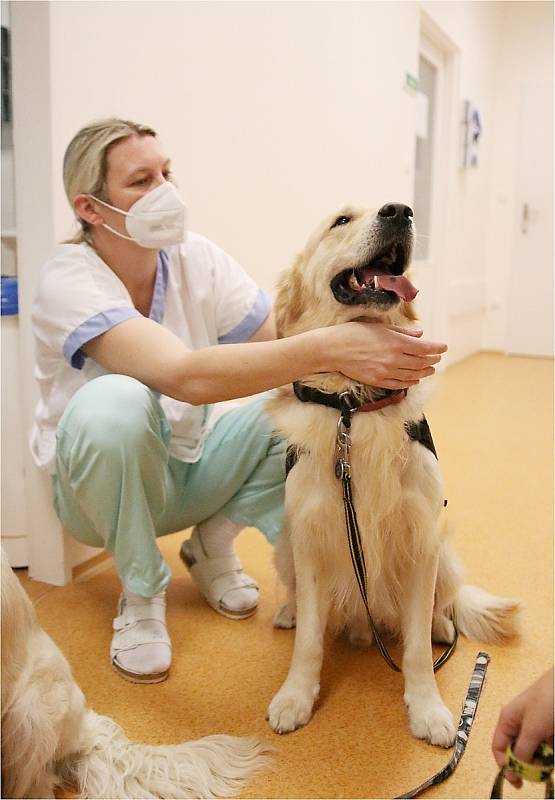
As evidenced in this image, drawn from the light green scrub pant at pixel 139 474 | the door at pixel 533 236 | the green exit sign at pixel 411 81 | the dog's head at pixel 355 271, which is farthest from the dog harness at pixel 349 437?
the door at pixel 533 236

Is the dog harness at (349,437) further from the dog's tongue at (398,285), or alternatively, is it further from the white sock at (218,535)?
the white sock at (218,535)

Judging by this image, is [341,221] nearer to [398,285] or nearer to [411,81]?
[398,285]

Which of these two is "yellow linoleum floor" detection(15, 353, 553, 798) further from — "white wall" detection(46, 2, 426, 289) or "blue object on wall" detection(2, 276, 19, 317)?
"white wall" detection(46, 2, 426, 289)

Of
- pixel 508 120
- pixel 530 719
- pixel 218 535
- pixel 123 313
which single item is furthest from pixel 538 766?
pixel 508 120

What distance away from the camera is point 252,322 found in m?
1.84

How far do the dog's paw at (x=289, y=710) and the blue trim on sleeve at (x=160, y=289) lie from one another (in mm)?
928

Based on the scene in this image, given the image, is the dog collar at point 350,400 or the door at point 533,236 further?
the door at point 533,236

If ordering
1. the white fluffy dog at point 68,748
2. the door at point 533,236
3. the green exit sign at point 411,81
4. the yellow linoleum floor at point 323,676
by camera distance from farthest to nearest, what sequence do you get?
the door at point 533,236 → the green exit sign at point 411,81 → the yellow linoleum floor at point 323,676 → the white fluffy dog at point 68,748

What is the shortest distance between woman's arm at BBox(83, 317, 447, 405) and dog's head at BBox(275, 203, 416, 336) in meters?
0.08

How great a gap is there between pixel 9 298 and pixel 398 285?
3.59 feet

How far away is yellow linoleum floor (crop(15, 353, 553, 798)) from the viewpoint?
1.18m

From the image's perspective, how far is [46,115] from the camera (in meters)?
1.73

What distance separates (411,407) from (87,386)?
0.70 meters

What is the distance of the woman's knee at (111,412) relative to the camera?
1.42 metres
